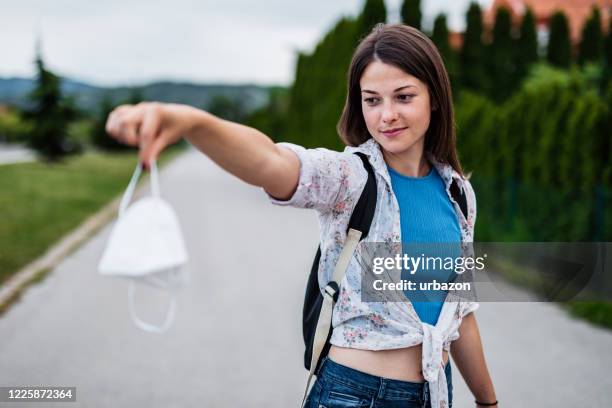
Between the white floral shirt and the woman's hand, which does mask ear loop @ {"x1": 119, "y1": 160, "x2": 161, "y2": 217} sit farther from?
the white floral shirt

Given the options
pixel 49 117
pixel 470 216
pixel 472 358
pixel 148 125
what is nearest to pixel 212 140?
pixel 148 125

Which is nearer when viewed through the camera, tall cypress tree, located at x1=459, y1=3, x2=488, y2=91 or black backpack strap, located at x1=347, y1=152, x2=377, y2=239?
black backpack strap, located at x1=347, y1=152, x2=377, y2=239

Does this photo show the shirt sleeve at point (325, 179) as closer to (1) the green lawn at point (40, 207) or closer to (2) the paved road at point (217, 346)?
(2) the paved road at point (217, 346)

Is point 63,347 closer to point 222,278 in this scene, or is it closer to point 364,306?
point 222,278

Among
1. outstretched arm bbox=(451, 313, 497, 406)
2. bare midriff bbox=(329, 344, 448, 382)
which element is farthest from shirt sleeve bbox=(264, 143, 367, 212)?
outstretched arm bbox=(451, 313, 497, 406)

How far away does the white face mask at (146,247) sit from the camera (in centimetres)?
Result: 145

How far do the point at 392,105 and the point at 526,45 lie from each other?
16.2 m

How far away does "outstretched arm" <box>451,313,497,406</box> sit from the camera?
2156 millimetres

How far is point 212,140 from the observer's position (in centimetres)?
140

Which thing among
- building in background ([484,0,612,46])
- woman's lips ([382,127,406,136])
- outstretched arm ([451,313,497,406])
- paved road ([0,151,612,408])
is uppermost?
building in background ([484,0,612,46])

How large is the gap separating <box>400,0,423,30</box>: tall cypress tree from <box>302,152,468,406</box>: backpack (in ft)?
37.3

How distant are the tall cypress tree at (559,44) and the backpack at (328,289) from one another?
16797 mm

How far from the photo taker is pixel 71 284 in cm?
754

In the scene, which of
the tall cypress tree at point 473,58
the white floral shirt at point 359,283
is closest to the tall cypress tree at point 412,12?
the tall cypress tree at point 473,58
